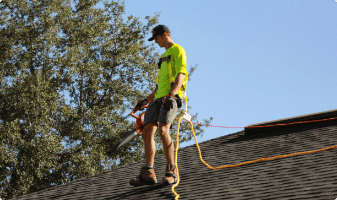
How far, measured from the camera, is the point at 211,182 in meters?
4.70

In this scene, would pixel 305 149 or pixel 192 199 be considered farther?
pixel 305 149

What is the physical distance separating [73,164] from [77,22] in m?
7.59

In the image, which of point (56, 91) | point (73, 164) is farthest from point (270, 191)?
point (56, 91)

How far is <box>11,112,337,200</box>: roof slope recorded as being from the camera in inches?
153

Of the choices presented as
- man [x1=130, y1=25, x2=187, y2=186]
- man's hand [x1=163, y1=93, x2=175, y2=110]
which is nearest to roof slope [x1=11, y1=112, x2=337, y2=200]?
man [x1=130, y1=25, x2=187, y2=186]

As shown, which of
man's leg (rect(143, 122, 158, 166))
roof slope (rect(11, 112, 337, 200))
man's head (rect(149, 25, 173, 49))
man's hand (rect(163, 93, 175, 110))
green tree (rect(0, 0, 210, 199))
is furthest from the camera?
green tree (rect(0, 0, 210, 199))

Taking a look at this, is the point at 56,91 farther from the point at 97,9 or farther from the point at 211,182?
the point at 211,182

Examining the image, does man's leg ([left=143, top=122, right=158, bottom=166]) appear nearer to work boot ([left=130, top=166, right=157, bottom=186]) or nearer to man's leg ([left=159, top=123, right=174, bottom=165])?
work boot ([left=130, top=166, right=157, bottom=186])

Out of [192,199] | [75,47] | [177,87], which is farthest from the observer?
[75,47]

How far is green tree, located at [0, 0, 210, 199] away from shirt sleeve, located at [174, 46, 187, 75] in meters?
12.5

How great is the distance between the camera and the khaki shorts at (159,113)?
174 inches

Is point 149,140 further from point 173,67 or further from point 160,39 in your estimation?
point 160,39

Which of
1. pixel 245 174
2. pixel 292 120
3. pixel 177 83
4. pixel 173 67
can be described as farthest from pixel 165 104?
pixel 292 120

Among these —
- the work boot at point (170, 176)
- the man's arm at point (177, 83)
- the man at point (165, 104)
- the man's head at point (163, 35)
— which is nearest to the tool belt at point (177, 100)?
the man at point (165, 104)
